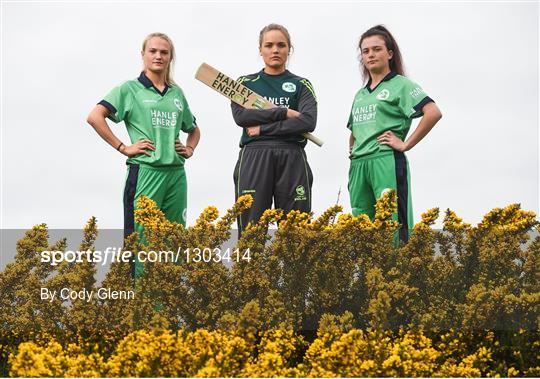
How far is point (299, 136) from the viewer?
646cm

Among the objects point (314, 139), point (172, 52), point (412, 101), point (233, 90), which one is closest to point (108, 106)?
point (172, 52)

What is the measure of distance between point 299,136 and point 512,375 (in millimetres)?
2547

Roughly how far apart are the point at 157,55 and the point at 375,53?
174cm

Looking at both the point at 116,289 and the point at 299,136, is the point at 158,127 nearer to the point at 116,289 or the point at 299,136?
the point at 299,136

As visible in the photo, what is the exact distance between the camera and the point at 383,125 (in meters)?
6.44

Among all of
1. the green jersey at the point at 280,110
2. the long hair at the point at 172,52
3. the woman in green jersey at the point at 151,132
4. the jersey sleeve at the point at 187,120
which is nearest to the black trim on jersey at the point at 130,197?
the woman in green jersey at the point at 151,132

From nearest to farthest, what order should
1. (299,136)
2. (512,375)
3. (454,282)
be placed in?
(512,375) < (454,282) < (299,136)

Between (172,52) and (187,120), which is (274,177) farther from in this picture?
(172,52)

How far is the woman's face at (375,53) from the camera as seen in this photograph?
6.50m

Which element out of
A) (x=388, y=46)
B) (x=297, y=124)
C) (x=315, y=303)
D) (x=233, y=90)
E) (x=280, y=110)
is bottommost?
(x=315, y=303)

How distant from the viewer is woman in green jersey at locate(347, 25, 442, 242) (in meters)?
6.41

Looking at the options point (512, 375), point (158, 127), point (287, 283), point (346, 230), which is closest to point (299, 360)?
point (287, 283)

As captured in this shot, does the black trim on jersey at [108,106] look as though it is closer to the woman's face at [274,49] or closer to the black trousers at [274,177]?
the black trousers at [274,177]

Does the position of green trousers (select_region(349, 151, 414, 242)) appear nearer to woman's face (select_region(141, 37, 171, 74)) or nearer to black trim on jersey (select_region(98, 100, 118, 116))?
woman's face (select_region(141, 37, 171, 74))
